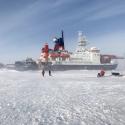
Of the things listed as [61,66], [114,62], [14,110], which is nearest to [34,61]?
[61,66]

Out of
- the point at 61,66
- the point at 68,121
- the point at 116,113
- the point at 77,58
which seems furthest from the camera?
the point at 77,58

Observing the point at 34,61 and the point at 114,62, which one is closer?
the point at 34,61

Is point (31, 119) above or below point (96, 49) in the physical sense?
below

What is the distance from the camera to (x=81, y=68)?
7881cm

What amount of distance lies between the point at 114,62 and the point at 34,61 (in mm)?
29514

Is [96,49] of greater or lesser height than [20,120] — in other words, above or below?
above

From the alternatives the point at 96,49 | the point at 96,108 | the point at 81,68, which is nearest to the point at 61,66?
the point at 81,68

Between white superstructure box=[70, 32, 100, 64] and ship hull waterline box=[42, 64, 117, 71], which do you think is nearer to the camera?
ship hull waterline box=[42, 64, 117, 71]

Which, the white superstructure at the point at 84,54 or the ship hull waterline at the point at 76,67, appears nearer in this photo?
the ship hull waterline at the point at 76,67

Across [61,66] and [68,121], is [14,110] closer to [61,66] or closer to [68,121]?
[68,121]

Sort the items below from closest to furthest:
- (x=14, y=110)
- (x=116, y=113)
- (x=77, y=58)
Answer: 1. (x=116, y=113)
2. (x=14, y=110)
3. (x=77, y=58)

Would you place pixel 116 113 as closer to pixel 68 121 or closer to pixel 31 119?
pixel 68 121

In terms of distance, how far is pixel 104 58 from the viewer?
89.0 meters

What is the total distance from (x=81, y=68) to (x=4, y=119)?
72223 millimetres
